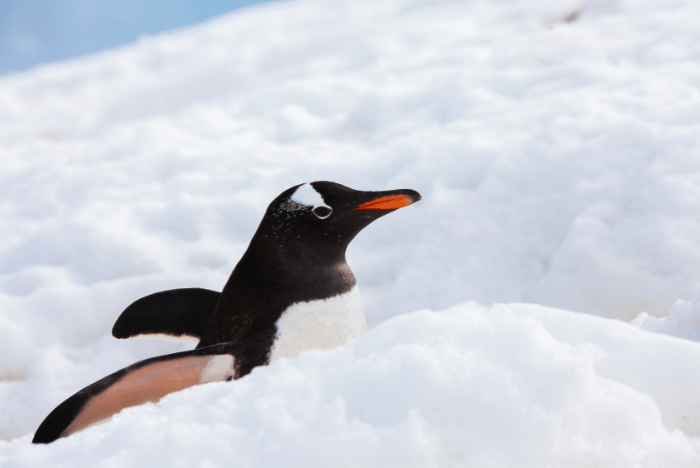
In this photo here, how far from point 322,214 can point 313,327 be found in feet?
0.85

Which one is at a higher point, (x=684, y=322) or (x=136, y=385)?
(x=136, y=385)

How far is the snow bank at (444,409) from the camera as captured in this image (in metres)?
0.50

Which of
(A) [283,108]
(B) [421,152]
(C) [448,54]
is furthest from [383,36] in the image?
(B) [421,152]

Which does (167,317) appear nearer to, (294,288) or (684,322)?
(294,288)

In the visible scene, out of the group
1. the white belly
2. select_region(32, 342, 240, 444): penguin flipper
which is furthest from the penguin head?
select_region(32, 342, 240, 444): penguin flipper

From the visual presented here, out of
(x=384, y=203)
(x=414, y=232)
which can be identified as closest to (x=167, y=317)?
(x=384, y=203)

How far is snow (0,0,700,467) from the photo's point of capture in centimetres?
52

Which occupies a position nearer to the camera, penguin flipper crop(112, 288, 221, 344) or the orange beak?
the orange beak

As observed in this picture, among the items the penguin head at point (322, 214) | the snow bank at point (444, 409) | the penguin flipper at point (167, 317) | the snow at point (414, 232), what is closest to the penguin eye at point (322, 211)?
the penguin head at point (322, 214)

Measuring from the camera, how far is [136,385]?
3.32ft

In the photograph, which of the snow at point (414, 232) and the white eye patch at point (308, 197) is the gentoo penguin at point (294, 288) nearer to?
the white eye patch at point (308, 197)

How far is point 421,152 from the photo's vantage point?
272 cm

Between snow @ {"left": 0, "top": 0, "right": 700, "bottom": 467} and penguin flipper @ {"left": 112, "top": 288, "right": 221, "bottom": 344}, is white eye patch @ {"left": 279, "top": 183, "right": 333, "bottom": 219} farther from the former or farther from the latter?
penguin flipper @ {"left": 112, "top": 288, "right": 221, "bottom": 344}

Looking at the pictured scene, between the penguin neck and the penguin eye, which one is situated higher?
the penguin eye
